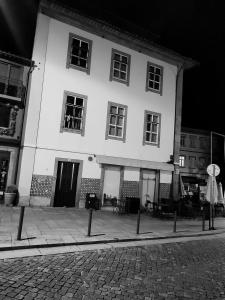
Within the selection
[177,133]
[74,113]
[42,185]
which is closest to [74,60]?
[74,113]

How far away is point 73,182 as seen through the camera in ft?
49.9

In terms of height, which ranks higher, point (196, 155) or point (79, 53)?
point (79, 53)

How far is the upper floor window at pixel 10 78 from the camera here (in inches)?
605

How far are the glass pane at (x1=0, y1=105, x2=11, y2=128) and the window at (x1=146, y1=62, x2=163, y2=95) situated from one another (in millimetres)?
9294

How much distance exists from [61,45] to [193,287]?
14.3m

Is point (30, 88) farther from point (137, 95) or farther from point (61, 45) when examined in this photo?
point (137, 95)

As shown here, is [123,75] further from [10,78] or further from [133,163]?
[10,78]

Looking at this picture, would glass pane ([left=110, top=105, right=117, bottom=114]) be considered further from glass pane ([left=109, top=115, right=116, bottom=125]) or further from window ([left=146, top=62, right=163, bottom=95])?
window ([left=146, top=62, right=163, bottom=95])

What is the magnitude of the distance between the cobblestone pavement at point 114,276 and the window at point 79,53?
11784 millimetres

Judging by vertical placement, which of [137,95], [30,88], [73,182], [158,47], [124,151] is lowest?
[73,182]

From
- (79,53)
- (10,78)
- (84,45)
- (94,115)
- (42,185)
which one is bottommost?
(42,185)

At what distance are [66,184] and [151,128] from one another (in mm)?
7187

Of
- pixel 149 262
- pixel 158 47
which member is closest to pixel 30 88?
pixel 158 47

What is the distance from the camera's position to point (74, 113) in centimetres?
1554
